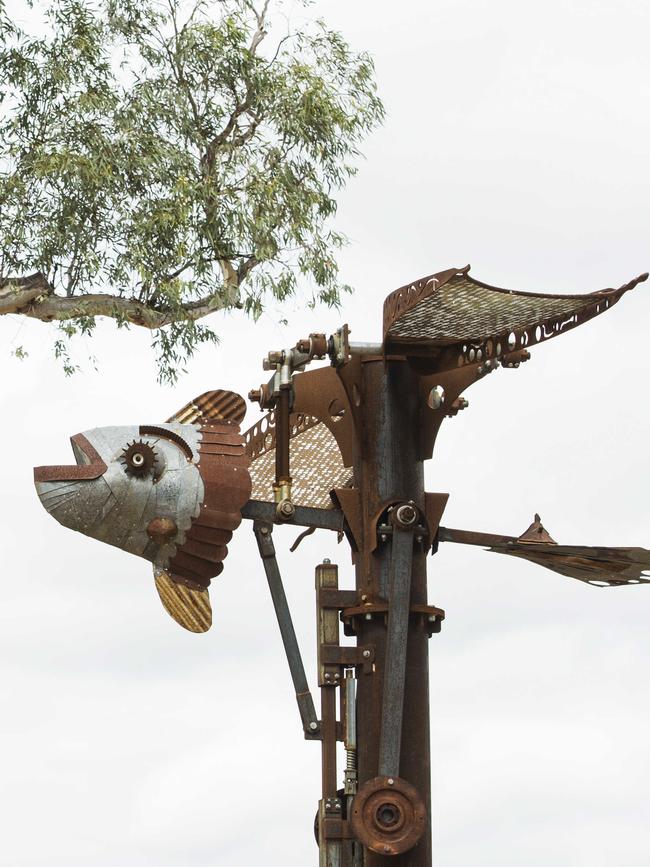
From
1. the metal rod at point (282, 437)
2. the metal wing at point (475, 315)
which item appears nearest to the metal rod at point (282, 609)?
the metal rod at point (282, 437)

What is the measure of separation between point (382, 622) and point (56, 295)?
8.42m

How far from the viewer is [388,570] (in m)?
9.37

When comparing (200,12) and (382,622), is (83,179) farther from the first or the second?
(382,622)

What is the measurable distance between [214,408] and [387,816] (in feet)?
7.24

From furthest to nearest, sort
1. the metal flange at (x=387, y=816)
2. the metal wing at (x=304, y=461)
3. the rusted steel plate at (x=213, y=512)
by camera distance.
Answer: the metal wing at (x=304, y=461) → the rusted steel plate at (x=213, y=512) → the metal flange at (x=387, y=816)

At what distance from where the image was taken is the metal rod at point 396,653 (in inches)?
355

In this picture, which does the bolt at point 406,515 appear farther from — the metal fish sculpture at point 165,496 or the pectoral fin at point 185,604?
the pectoral fin at point 185,604

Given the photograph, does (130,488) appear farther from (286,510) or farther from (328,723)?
(328,723)

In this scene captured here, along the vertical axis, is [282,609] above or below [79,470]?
below

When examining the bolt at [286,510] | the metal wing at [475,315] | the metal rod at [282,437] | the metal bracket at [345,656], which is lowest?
the metal bracket at [345,656]

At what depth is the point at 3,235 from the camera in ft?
55.0

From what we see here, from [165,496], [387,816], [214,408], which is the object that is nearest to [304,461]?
[214,408]

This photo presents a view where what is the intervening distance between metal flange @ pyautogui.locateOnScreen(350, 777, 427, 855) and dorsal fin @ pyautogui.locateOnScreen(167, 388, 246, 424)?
2.00 metres

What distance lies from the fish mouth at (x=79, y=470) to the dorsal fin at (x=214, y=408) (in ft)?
1.92
